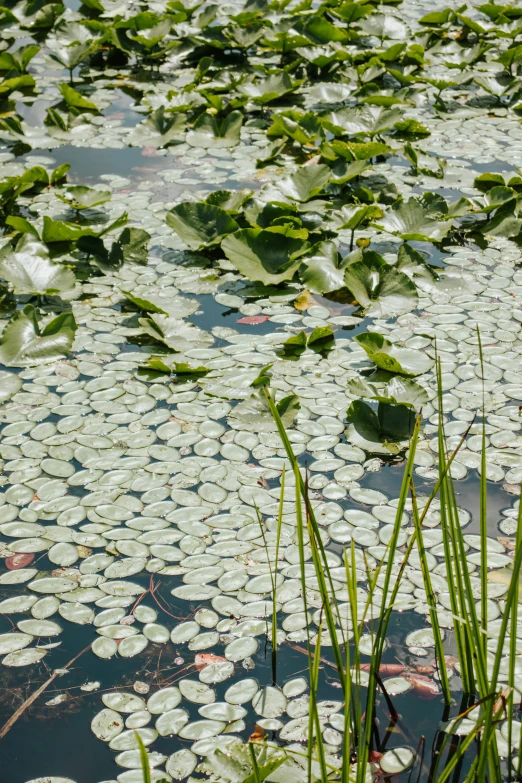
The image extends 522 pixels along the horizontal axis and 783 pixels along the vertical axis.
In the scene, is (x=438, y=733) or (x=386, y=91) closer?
(x=438, y=733)

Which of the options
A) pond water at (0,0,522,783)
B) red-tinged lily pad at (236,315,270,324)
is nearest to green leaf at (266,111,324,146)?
pond water at (0,0,522,783)

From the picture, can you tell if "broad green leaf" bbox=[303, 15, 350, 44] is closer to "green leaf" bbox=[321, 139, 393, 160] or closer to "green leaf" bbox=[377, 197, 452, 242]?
"green leaf" bbox=[321, 139, 393, 160]

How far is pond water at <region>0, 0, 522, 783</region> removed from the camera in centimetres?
159

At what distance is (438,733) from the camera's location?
1.52 meters

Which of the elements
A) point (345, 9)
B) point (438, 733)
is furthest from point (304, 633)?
point (345, 9)

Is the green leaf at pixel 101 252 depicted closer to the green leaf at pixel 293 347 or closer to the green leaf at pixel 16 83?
the green leaf at pixel 293 347

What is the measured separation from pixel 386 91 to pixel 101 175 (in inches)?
57.1

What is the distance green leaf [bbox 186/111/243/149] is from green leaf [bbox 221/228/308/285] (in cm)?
110

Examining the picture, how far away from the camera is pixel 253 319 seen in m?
2.70

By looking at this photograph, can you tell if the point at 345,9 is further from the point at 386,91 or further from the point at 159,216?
the point at 159,216

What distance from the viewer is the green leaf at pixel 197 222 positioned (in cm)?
→ 297

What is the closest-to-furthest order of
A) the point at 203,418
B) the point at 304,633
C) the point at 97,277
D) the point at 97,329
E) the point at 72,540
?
the point at 304,633 < the point at 72,540 < the point at 203,418 < the point at 97,329 < the point at 97,277

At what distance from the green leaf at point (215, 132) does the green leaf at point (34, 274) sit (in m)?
1.31

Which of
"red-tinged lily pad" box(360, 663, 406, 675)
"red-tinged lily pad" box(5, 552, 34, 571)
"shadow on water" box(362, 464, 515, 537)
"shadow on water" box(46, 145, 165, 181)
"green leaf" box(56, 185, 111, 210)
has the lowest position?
"shadow on water" box(362, 464, 515, 537)
